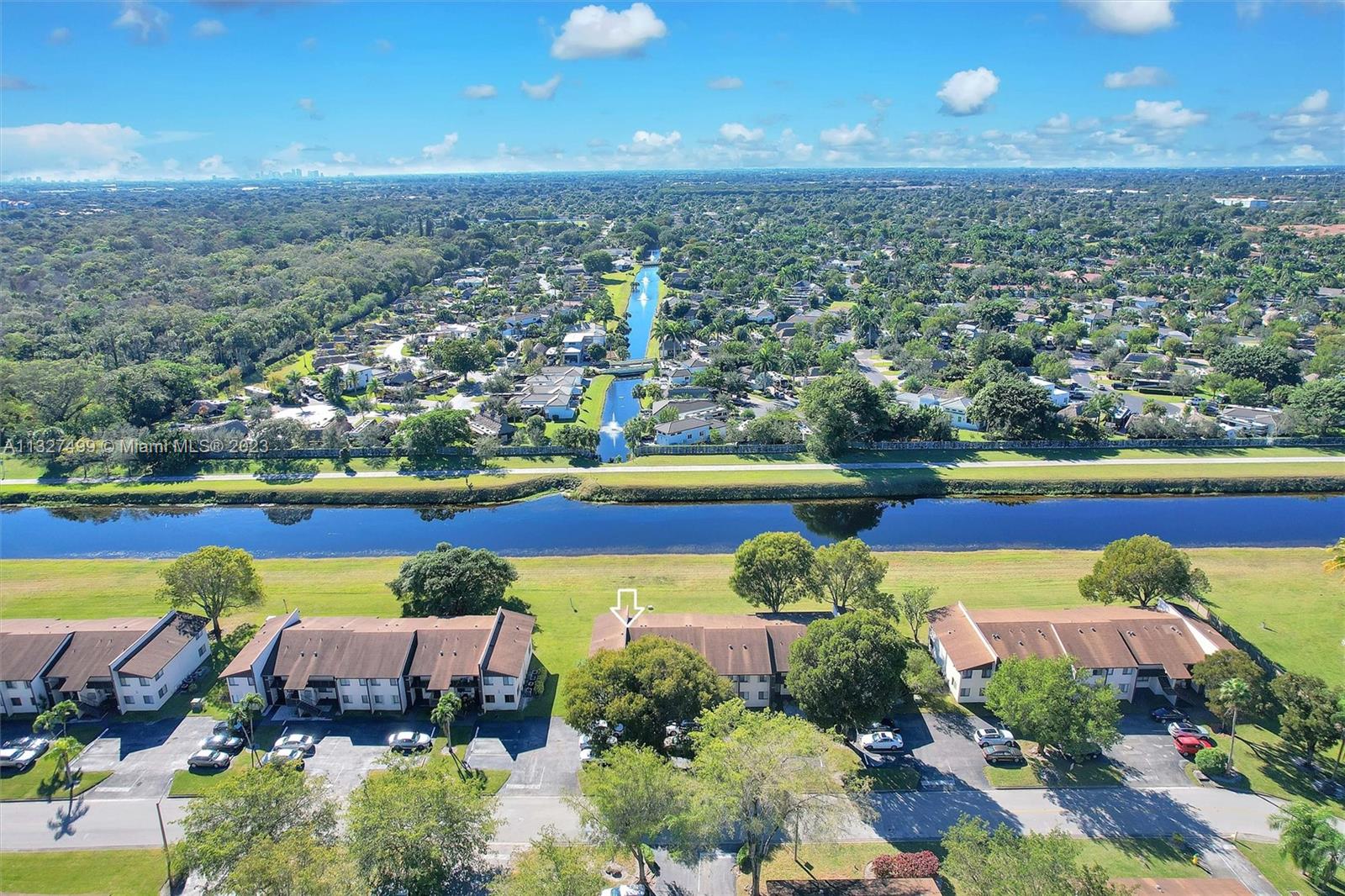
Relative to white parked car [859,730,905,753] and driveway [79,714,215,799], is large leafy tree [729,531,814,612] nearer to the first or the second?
white parked car [859,730,905,753]

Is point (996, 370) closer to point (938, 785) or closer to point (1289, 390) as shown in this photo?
point (1289, 390)

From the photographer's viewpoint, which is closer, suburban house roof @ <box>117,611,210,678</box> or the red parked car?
the red parked car

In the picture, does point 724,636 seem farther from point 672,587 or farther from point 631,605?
point 672,587

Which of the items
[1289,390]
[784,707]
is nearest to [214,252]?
[784,707]

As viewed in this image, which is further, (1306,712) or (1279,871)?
(1306,712)

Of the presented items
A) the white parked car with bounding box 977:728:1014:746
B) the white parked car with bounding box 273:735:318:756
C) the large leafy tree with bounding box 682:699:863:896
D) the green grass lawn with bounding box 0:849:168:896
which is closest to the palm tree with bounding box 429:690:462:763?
the white parked car with bounding box 273:735:318:756

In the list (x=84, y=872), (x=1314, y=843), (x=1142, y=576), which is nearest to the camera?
(x=1314, y=843)

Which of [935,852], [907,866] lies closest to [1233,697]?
[935,852]

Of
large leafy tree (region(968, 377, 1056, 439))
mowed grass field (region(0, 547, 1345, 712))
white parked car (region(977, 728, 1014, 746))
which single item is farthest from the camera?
large leafy tree (region(968, 377, 1056, 439))
